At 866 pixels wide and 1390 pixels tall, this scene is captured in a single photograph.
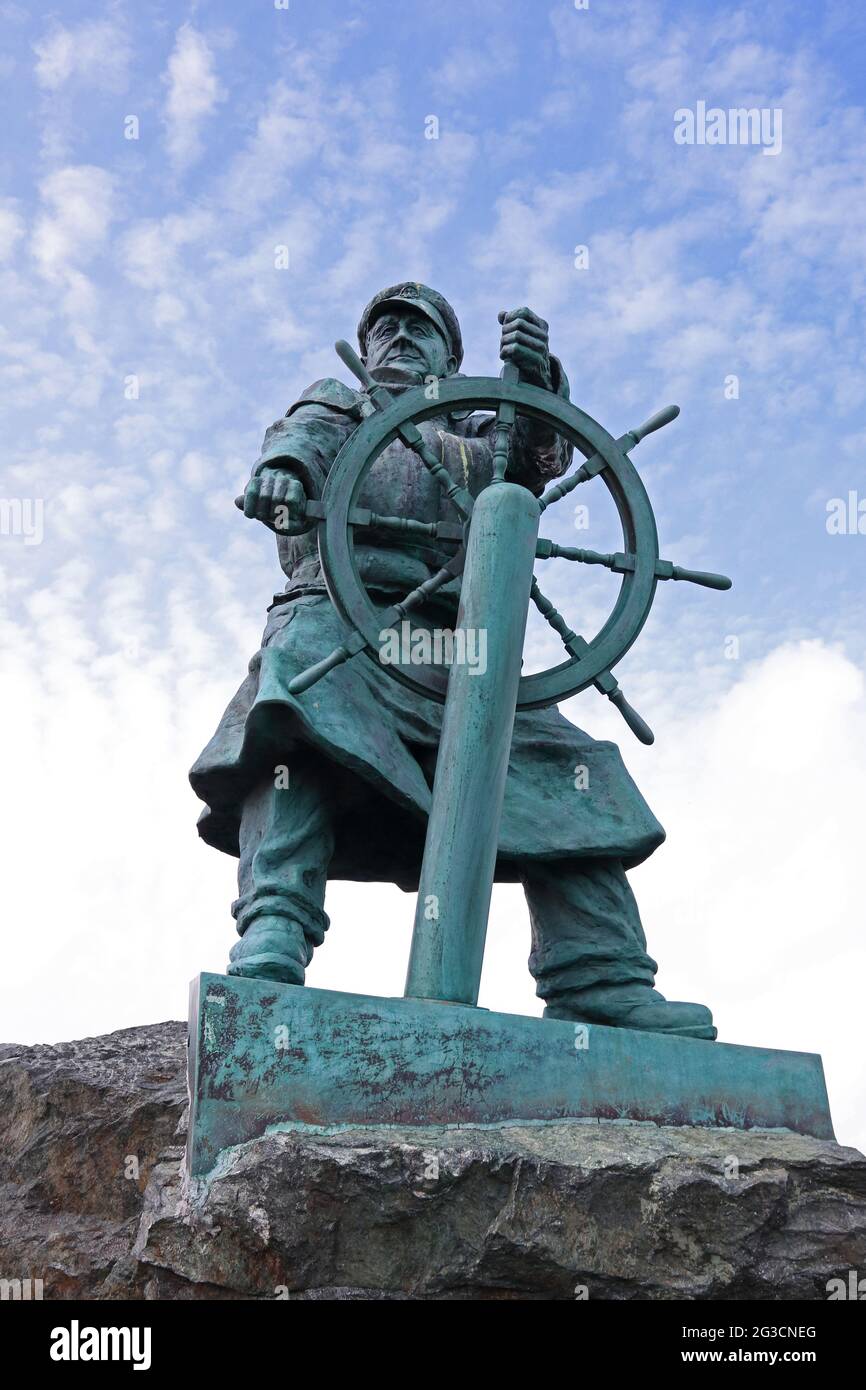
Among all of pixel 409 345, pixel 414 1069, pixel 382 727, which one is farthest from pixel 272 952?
pixel 409 345

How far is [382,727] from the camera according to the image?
3279 millimetres

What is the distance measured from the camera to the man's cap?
13.2 ft

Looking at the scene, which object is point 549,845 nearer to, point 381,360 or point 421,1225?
point 421,1225

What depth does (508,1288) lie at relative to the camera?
2.41m

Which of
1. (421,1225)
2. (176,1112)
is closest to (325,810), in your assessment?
(176,1112)

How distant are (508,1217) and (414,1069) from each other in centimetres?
33

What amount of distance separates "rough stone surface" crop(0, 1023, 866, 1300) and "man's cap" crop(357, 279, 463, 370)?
235 centimetres

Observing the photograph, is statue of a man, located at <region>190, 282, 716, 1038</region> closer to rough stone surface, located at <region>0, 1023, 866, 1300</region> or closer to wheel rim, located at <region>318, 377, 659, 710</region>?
wheel rim, located at <region>318, 377, 659, 710</region>

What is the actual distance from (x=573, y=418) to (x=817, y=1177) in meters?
1.81

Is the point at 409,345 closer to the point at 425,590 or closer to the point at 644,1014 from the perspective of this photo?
the point at 425,590

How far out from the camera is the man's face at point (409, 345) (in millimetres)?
3953

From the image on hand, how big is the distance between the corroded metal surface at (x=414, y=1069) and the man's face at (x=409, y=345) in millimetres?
1929

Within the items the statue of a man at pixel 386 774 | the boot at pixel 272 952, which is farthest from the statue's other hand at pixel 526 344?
the boot at pixel 272 952

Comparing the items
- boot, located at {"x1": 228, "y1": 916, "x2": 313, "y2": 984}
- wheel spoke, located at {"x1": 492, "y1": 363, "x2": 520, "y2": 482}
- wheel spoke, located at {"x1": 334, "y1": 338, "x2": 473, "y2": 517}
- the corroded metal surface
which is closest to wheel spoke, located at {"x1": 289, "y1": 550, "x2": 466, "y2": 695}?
wheel spoke, located at {"x1": 334, "y1": 338, "x2": 473, "y2": 517}
